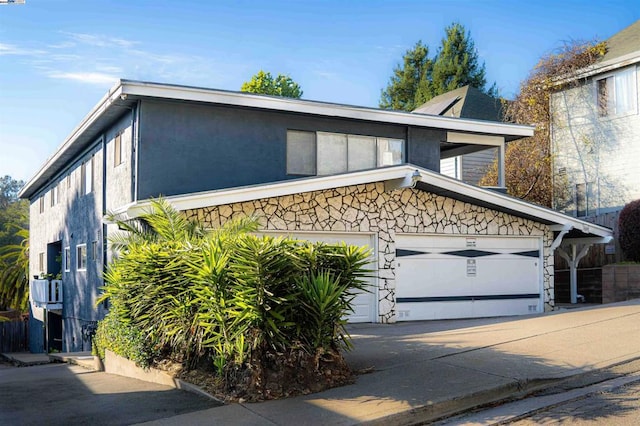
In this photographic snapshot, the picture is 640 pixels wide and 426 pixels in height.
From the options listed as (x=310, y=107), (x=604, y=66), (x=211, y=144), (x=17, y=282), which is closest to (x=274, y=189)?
(x=211, y=144)

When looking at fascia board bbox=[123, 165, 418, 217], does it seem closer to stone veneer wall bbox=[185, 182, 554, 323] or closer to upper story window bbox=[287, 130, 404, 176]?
stone veneer wall bbox=[185, 182, 554, 323]

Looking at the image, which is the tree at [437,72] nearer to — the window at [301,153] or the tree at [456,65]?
the tree at [456,65]

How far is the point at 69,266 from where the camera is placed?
862 inches

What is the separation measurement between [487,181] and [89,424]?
22251 mm

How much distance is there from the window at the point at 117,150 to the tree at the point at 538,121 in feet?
51.6

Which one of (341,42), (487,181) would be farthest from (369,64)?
(487,181)

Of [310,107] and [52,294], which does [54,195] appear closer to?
[52,294]

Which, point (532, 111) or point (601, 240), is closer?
point (601, 240)

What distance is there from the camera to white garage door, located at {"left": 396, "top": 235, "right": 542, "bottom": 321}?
15945 millimetres

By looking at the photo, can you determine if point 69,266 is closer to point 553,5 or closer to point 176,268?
point 176,268

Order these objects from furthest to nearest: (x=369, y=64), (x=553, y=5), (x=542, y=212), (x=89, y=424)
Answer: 1. (x=369, y=64)
2. (x=553, y=5)
3. (x=542, y=212)
4. (x=89, y=424)

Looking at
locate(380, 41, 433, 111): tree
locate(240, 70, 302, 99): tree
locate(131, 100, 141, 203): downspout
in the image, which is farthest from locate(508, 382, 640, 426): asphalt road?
locate(380, 41, 433, 111): tree

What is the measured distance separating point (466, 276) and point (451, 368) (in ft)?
25.4

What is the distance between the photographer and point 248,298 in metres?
8.01
